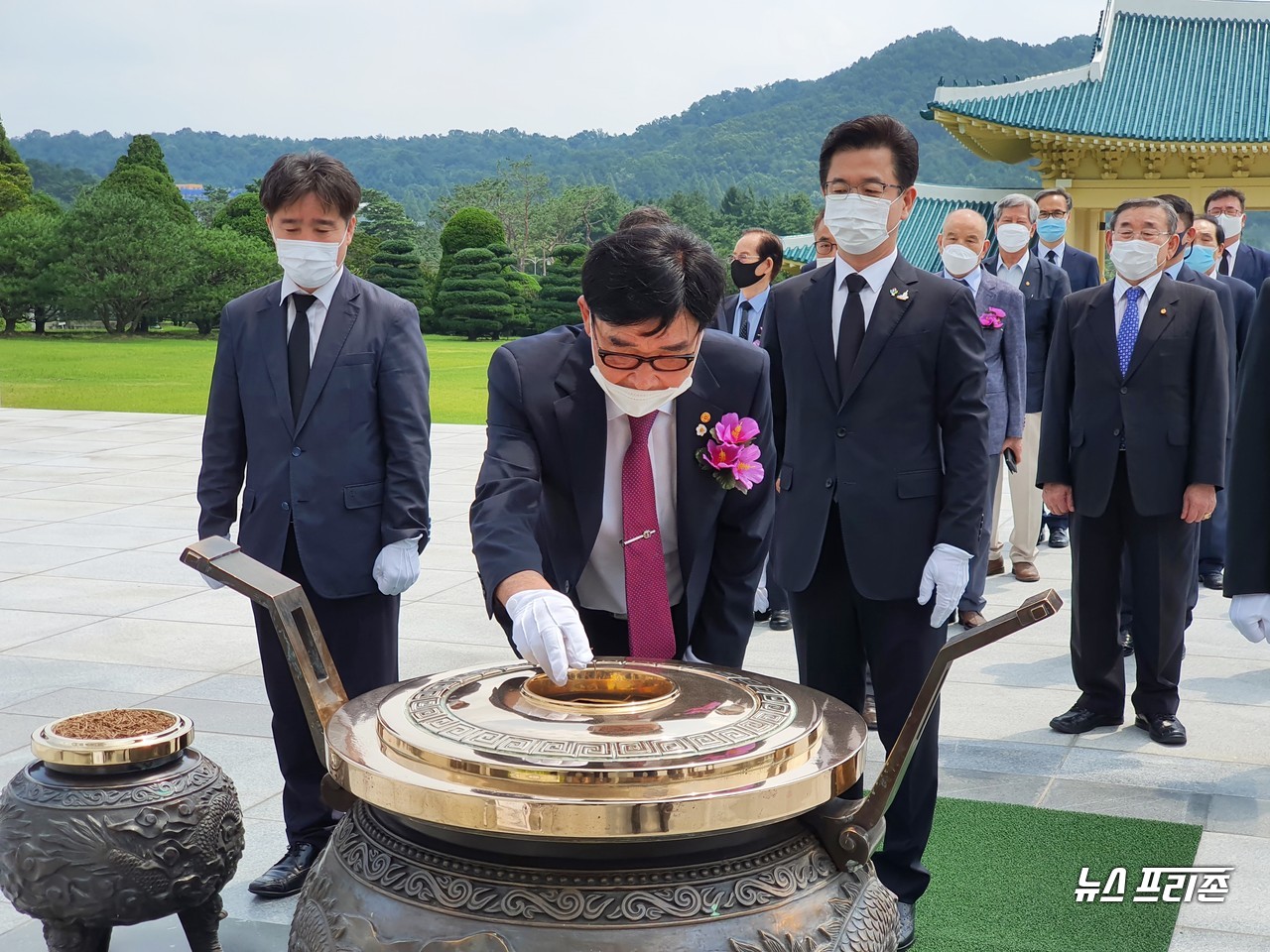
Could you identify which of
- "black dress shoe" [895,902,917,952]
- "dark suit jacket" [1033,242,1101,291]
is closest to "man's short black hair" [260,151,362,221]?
"black dress shoe" [895,902,917,952]

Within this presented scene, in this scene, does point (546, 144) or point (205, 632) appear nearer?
point (205, 632)

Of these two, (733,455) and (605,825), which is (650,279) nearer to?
(733,455)

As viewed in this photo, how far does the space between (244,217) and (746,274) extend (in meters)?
32.5

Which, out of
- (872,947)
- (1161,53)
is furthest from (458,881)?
(1161,53)

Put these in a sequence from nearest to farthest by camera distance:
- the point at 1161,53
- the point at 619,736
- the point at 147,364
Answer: the point at 619,736 → the point at 1161,53 → the point at 147,364

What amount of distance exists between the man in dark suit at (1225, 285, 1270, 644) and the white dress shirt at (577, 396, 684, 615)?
1.54 m

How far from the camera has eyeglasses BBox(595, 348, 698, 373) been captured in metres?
2.04

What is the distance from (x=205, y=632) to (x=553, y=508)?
13.7 ft

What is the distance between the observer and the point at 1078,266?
26.0 ft

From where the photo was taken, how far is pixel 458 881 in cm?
157

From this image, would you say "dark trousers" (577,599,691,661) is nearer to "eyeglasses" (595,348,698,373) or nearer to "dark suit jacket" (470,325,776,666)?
"dark suit jacket" (470,325,776,666)

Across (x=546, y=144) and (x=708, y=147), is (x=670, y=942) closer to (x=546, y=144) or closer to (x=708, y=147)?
(x=708, y=147)

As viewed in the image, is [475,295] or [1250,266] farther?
[475,295]

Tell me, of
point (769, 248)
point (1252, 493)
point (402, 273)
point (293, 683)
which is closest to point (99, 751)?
point (293, 683)
